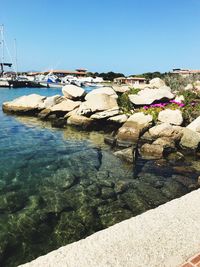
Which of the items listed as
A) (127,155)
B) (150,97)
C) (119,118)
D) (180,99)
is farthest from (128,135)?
(180,99)

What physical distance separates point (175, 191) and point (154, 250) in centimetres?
497

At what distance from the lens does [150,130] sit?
601 inches

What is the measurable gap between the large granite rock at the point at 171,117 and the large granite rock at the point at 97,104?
3.52 meters

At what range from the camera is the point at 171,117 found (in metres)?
16.4

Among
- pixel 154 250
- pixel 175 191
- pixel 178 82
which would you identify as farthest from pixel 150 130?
pixel 178 82

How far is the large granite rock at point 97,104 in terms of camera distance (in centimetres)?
1873

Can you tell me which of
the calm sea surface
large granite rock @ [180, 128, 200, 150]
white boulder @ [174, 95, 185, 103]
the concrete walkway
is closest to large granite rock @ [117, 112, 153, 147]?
the calm sea surface

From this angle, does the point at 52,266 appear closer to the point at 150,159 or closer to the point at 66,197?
the point at 66,197

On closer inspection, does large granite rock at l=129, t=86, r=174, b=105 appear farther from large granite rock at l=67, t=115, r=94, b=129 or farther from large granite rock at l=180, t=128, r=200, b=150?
large granite rock at l=180, t=128, r=200, b=150

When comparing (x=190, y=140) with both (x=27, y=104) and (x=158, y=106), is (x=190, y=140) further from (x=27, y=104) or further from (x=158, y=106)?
(x=27, y=104)

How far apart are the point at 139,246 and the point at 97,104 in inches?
605

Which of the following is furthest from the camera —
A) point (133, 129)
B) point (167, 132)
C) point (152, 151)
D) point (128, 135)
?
point (133, 129)

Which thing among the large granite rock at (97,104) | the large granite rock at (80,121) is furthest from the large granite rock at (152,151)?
the large granite rock at (97,104)

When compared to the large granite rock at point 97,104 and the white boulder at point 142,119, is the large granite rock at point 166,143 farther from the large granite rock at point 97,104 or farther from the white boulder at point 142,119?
the large granite rock at point 97,104
